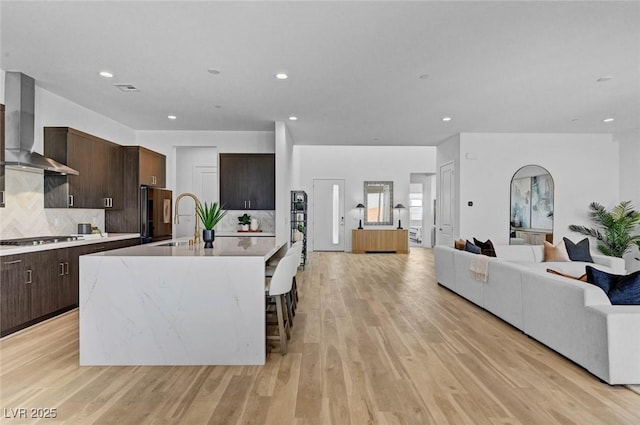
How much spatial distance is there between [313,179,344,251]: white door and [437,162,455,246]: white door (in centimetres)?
322

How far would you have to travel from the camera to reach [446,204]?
785cm

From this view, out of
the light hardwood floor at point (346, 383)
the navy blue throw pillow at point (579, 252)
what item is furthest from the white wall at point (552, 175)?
the light hardwood floor at point (346, 383)

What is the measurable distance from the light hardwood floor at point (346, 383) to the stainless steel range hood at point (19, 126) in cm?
179

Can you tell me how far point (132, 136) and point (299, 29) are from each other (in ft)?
16.5

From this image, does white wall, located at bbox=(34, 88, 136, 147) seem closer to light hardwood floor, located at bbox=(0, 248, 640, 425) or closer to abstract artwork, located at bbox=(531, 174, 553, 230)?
light hardwood floor, located at bbox=(0, 248, 640, 425)

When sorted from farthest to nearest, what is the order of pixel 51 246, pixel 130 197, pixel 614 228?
pixel 614 228
pixel 130 197
pixel 51 246

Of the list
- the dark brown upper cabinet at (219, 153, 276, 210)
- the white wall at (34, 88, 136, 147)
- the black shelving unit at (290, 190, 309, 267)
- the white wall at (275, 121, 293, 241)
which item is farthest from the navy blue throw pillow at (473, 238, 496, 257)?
the white wall at (34, 88, 136, 147)

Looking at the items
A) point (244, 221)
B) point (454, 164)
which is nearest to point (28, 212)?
point (244, 221)

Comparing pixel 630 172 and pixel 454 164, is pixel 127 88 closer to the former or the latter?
pixel 454 164

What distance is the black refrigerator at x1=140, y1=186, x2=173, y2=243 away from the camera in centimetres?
566

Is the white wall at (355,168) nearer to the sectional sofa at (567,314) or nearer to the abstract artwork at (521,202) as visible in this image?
the abstract artwork at (521,202)

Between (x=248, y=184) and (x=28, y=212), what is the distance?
330 centimetres

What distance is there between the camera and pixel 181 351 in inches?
108

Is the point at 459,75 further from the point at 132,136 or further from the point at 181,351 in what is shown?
the point at 132,136
